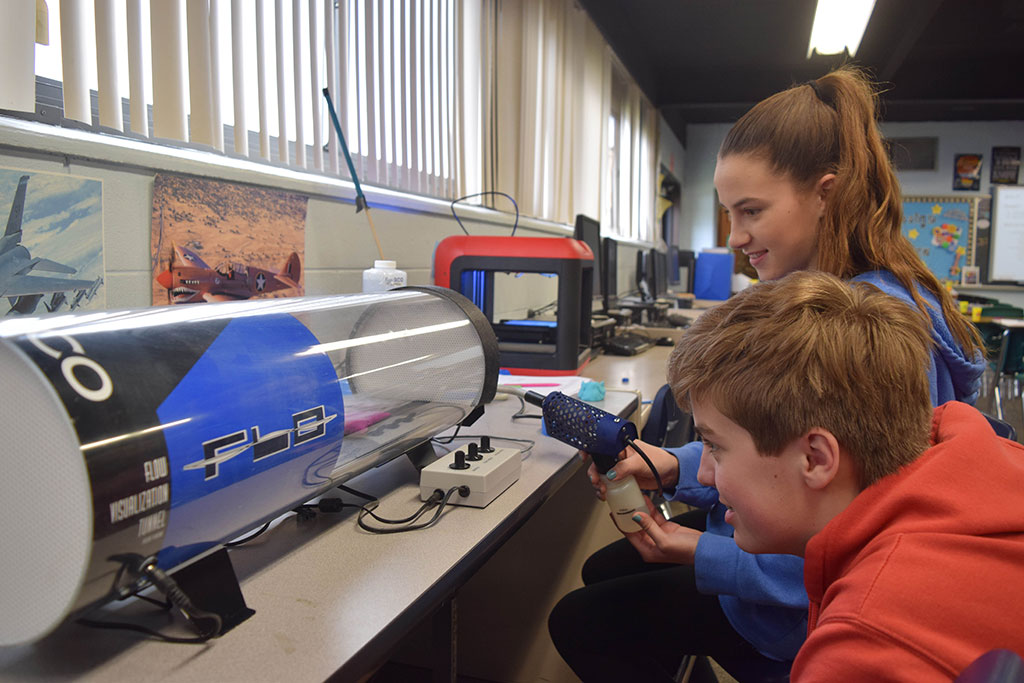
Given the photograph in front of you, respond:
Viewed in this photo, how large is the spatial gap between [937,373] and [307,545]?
0.86m

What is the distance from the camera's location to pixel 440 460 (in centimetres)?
91

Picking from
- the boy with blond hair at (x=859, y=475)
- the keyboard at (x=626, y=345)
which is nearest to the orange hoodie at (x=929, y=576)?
the boy with blond hair at (x=859, y=475)

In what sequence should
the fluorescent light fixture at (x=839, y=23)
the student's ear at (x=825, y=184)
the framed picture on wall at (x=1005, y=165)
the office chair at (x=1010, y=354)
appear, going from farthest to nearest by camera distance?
the framed picture on wall at (x=1005, y=165), the office chair at (x=1010, y=354), the fluorescent light fixture at (x=839, y=23), the student's ear at (x=825, y=184)

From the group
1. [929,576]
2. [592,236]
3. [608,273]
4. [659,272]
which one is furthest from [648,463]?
[659,272]

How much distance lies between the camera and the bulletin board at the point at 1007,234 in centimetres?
740

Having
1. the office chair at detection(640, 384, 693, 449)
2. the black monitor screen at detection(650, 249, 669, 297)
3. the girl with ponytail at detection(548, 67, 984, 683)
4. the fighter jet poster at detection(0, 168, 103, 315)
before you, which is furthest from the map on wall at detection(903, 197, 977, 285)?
the fighter jet poster at detection(0, 168, 103, 315)

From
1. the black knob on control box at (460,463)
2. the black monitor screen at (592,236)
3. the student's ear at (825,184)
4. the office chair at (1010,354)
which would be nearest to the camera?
the black knob on control box at (460,463)

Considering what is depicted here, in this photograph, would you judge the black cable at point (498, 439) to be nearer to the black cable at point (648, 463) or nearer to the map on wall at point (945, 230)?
the black cable at point (648, 463)

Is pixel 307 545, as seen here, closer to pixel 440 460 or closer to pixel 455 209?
pixel 440 460

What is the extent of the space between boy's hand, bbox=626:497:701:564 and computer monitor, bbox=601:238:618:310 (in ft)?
6.94

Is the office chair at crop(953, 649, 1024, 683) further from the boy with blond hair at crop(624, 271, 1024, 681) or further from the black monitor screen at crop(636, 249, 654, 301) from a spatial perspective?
the black monitor screen at crop(636, 249, 654, 301)

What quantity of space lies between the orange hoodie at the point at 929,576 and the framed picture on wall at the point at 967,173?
872 centimetres

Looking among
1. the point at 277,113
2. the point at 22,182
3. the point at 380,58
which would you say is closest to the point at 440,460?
the point at 22,182

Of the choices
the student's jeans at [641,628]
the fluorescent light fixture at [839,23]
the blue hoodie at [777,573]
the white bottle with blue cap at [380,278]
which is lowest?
the student's jeans at [641,628]
